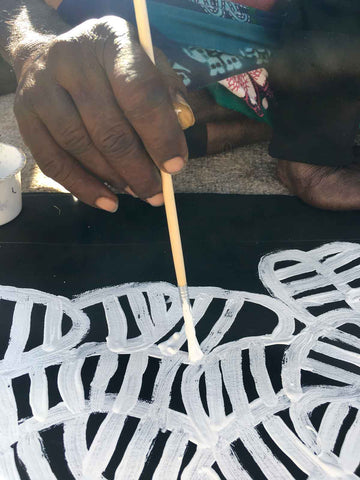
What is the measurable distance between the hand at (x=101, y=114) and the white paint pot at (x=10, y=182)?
14.0 inches

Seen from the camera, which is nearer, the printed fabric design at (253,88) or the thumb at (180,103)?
the thumb at (180,103)

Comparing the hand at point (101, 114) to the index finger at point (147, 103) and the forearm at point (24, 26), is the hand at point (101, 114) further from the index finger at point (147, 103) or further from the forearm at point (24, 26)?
the forearm at point (24, 26)

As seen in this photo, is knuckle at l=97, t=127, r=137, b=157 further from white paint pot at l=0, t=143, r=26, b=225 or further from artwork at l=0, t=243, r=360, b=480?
white paint pot at l=0, t=143, r=26, b=225

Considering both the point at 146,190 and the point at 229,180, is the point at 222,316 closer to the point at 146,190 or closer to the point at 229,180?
the point at 146,190

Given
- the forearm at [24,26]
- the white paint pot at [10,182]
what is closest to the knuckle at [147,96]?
the forearm at [24,26]

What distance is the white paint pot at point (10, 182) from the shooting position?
121 cm

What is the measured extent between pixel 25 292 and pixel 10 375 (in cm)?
19

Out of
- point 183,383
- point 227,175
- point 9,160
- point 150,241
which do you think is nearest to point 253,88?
point 227,175

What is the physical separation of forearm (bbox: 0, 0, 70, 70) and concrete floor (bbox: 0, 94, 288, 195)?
0.31m

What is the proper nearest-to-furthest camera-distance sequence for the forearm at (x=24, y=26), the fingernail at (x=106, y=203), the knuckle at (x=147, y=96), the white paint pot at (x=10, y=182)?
the knuckle at (x=147, y=96), the fingernail at (x=106, y=203), the forearm at (x=24, y=26), the white paint pot at (x=10, y=182)

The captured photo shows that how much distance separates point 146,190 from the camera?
0.82 m

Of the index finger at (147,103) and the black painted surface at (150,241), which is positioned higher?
the index finger at (147,103)

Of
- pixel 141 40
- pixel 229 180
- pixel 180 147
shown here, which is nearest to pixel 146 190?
pixel 180 147

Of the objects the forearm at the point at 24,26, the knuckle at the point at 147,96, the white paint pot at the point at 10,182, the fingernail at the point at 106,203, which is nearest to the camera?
the knuckle at the point at 147,96
